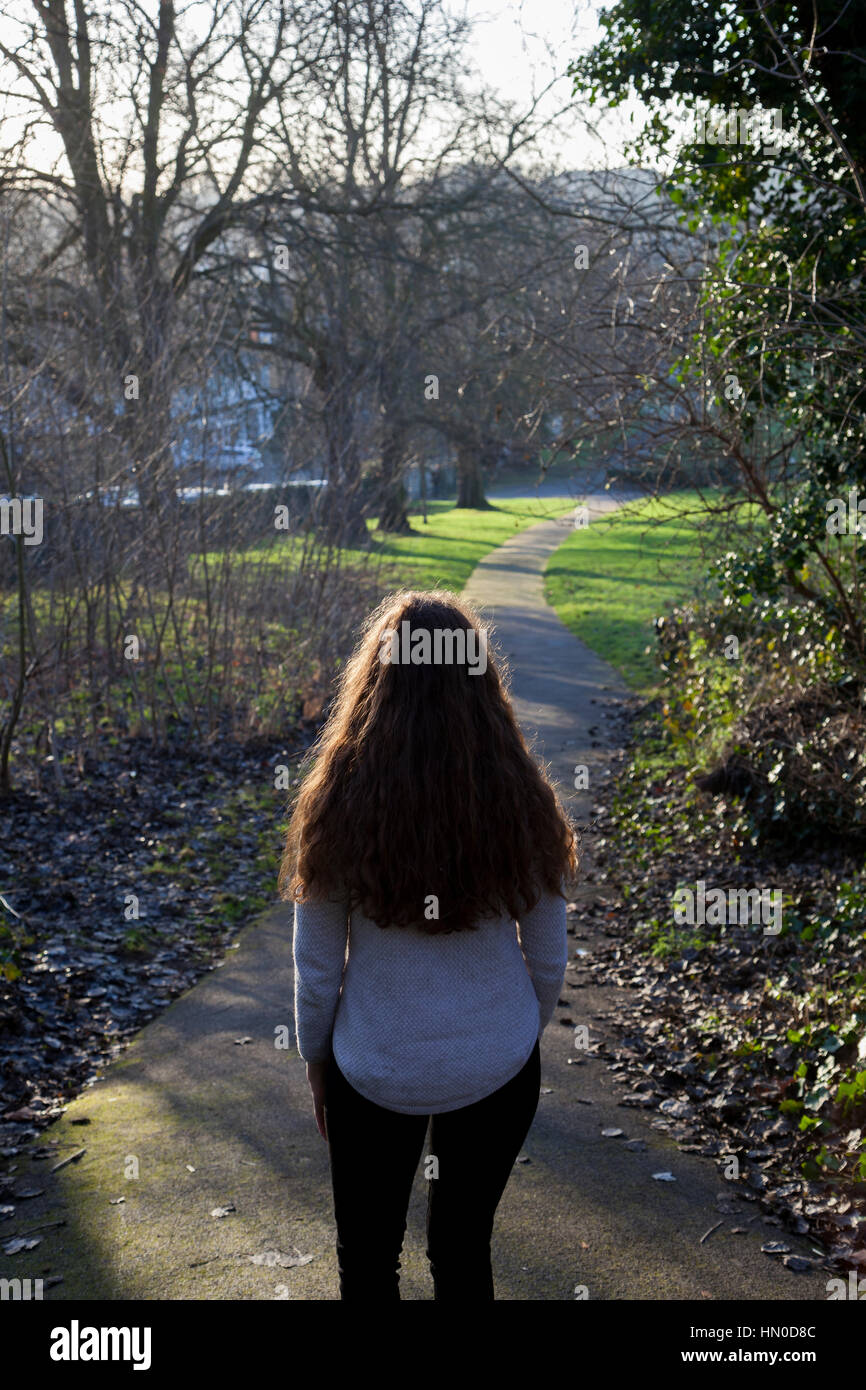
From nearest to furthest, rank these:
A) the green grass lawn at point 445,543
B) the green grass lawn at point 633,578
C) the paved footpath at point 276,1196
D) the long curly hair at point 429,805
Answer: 1. the long curly hair at point 429,805
2. the paved footpath at point 276,1196
3. the green grass lawn at point 633,578
4. the green grass lawn at point 445,543

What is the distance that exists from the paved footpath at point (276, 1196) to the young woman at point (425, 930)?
85 cm

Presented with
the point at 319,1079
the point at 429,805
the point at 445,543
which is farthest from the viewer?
the point at 445,543

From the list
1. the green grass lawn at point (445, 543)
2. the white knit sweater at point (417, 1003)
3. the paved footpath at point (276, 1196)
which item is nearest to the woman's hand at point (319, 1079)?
the white knit sweater at point (417, 1003)

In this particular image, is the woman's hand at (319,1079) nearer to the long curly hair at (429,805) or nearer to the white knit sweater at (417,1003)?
the white knit sweater at (417,1003)

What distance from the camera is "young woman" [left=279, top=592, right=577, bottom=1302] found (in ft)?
8.39

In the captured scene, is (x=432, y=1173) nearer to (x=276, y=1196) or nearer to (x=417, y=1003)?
(x=417, y=1003)

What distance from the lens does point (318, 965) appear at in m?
2.68

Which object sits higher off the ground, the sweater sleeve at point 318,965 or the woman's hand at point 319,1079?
the sweater sleeve at point 318,965

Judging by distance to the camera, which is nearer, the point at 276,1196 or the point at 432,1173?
the point at 432,1173

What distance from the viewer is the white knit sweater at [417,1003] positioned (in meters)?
2.55

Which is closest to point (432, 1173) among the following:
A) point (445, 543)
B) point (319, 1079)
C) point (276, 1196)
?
point (319, 1079)

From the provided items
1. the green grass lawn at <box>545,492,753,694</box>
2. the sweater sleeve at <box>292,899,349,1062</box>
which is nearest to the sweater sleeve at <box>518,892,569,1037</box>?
the sweater sleeve at <box>292,899,349,1062</box>

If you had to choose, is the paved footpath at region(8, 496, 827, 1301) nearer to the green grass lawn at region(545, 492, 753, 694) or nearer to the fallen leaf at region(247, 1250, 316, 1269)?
the fallen leaf at region(247, 1250, 316, 1269)

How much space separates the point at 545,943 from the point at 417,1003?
370 millimetres
